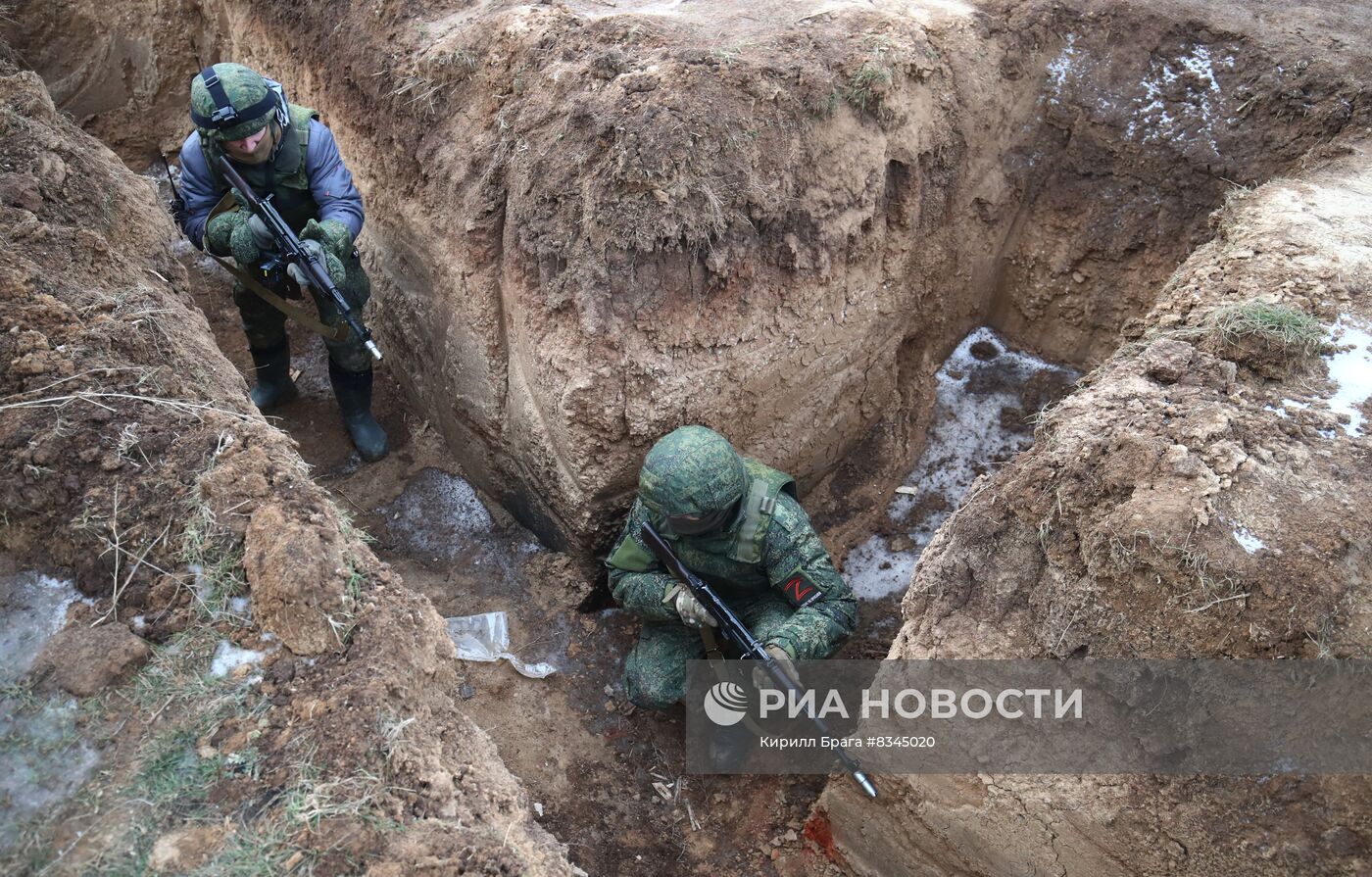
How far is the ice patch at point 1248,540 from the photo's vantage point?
273 cm

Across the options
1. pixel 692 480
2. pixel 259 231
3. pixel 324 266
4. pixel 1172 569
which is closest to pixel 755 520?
pixel 692 480

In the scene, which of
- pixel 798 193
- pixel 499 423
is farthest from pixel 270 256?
pixel 798 193

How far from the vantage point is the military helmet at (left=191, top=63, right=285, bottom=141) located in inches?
178

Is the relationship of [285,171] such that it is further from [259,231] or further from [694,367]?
[694,367]

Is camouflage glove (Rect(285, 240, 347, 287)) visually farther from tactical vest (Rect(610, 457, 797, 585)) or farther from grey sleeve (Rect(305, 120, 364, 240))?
tactical vest (Rect(610, 457, 797, 585))

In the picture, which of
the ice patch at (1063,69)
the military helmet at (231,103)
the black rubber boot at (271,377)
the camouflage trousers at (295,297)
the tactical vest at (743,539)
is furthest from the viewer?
the black rubber boot at (271,377)

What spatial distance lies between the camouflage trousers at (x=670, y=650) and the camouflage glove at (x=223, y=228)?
3.02 metres

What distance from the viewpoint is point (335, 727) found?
8.16ft

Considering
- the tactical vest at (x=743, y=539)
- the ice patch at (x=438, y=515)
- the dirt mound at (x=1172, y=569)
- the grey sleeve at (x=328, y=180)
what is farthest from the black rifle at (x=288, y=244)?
the dirt mound at (x=1172, y=569)

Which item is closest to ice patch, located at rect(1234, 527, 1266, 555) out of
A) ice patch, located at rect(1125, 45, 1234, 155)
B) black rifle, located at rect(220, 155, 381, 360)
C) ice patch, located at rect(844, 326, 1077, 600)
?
ice patch, located at rect(844, 326, 1077, 600)

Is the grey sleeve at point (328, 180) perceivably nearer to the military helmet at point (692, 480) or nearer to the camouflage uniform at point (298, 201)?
the camouflage uniform at point (298, 201)

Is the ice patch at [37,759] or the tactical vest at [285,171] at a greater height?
the tactical vest at [285,171]

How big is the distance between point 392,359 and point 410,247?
35.8 inches

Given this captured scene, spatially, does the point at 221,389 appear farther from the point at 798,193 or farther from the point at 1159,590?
the point at 1159,590
